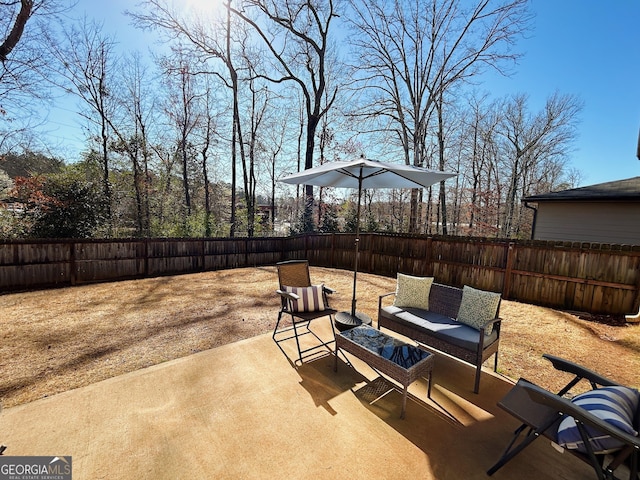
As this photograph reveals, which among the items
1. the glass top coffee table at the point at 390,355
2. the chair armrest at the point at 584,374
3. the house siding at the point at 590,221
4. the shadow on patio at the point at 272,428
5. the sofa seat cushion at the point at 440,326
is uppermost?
the house siding at the point at 590,221

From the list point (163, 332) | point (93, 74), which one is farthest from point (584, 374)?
point (93, 74)

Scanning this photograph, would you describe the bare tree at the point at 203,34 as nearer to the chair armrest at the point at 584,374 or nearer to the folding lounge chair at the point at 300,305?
the folding lounge chair at the point at 300,305

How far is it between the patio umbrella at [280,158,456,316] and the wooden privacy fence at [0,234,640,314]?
3251 mm

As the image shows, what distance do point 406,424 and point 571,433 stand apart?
1047 millimetres

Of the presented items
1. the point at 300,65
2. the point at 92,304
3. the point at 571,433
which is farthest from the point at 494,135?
the point at 92,304

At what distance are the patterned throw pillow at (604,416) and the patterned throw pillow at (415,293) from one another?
1.89 meters

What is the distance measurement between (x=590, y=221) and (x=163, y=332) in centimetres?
1100

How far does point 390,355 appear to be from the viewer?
254 cm

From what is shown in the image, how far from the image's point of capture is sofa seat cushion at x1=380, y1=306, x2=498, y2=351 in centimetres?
275

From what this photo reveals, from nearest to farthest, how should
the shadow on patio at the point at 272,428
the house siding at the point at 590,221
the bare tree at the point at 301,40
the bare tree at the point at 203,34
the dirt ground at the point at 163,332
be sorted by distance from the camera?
the shadow on patio at the point at 272,428
the dirt ground at the point at 163,332
the house siding at the point at 590,221
the bare tree at the point at 203,34
the bare tree at the point at 301,40

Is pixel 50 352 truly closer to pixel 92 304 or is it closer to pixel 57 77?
pixel 92 304

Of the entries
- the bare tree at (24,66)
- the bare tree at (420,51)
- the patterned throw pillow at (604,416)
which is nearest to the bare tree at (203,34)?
the bare tree at (24,66)

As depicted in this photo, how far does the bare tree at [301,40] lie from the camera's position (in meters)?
11.0

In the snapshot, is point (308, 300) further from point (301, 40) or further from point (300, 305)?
point (301, 40)
